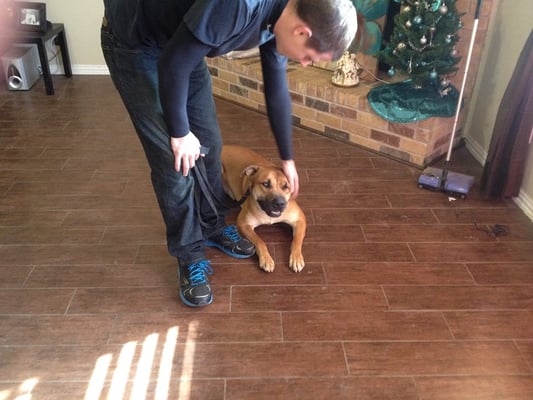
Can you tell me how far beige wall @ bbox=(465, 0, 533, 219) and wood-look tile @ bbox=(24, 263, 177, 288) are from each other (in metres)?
1.77

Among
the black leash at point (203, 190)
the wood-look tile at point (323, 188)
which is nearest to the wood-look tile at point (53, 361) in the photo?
the black leash at point (203, 190)

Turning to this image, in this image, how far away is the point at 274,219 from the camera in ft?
6.98

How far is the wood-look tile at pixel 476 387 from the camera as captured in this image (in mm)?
1449

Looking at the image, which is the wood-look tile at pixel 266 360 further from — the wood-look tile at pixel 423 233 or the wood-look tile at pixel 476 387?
the wood-look tile at pixel 423 233

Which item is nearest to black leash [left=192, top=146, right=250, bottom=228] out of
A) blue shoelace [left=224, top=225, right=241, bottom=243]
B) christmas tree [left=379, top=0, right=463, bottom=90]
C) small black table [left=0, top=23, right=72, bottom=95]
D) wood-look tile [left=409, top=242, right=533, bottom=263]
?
blue shoelace [left=224, top=225, right=241, bottom=243]

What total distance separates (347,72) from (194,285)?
Result: 6.28ft

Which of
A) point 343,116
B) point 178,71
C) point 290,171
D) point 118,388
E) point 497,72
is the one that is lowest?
point 118,388

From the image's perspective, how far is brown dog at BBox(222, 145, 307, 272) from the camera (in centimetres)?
198

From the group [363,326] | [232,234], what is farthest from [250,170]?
[363,326]

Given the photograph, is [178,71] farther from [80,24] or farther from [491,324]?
[80,24]

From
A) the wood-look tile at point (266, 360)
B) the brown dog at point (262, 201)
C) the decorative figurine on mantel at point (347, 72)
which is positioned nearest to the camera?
the wood-look tile at point (266, 360)

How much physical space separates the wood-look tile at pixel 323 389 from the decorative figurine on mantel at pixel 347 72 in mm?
2098

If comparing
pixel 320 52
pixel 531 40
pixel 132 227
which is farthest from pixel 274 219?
pixel 531 40

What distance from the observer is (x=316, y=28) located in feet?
3.69
